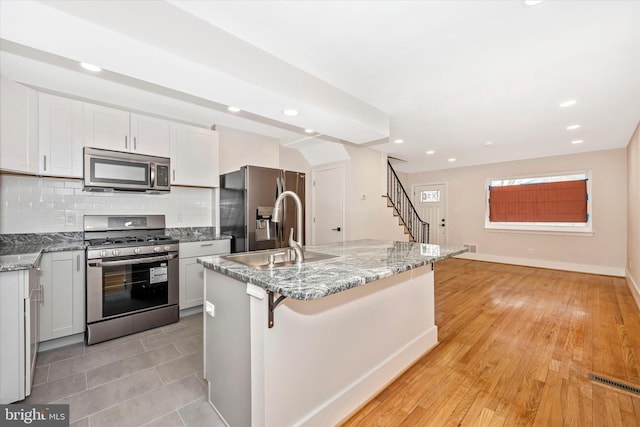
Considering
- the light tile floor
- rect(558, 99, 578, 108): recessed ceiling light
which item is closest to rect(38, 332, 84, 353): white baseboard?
the light tile floor

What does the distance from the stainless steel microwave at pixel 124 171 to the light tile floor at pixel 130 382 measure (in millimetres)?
1563

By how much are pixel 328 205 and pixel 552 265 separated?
506 centimetres

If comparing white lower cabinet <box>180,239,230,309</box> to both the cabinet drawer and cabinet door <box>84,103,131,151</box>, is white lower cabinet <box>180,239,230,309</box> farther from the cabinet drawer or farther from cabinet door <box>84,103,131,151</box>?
cabinet door <box>84,103,131,151</box>

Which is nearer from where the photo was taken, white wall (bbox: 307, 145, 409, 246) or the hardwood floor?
the hardwood floor

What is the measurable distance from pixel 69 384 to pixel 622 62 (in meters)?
5.07

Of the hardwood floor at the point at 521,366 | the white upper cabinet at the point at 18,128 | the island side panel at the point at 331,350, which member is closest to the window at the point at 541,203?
the hardwood floor at the point at 521,366

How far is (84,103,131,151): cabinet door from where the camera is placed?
275 cm

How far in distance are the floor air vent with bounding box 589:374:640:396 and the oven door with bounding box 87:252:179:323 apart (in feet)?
12.6

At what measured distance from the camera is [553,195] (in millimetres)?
5797

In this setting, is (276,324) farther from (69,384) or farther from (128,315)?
(128,315)

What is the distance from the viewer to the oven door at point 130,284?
2543 millimetres

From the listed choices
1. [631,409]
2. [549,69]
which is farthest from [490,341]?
[549,69]

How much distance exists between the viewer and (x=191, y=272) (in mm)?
3207

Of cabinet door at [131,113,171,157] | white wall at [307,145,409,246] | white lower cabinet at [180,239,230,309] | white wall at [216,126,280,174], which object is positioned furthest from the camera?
white wall at [307,145,409,246]
